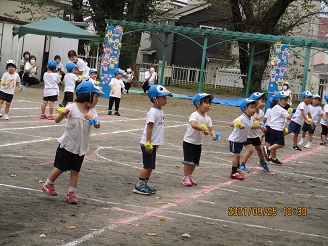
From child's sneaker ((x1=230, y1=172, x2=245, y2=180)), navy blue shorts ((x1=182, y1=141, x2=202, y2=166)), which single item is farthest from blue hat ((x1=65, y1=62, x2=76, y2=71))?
navy blue shorts ((x1=182, y1=141, x2=202, y2=166))

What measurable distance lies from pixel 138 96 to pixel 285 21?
59.4 feet

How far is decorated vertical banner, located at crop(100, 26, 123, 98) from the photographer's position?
31.9 metres

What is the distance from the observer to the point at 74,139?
917 cm

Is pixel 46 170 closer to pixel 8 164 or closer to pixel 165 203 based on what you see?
pixel 8 164

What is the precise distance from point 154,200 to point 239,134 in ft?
11.0

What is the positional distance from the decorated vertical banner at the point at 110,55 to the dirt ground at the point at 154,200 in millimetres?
14744

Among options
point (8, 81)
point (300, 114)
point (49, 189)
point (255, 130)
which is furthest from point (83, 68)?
point (49, 189)

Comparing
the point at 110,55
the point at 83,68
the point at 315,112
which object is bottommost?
the point at 315,112

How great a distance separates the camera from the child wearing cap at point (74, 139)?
914cm

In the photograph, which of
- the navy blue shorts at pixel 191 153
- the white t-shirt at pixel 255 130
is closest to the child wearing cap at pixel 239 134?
the white t-shirt at pixel 255 130

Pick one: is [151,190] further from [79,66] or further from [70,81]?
[79,66]

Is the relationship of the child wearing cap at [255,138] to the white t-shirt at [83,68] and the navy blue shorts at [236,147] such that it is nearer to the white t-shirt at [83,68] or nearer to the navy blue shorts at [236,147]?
the navy blue shorts at [236,147]

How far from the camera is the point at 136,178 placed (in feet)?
37.6

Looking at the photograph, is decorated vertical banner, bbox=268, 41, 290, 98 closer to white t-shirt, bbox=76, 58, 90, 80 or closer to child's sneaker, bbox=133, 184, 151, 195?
white t-shirt, bbox=76, 58, 90, 80
